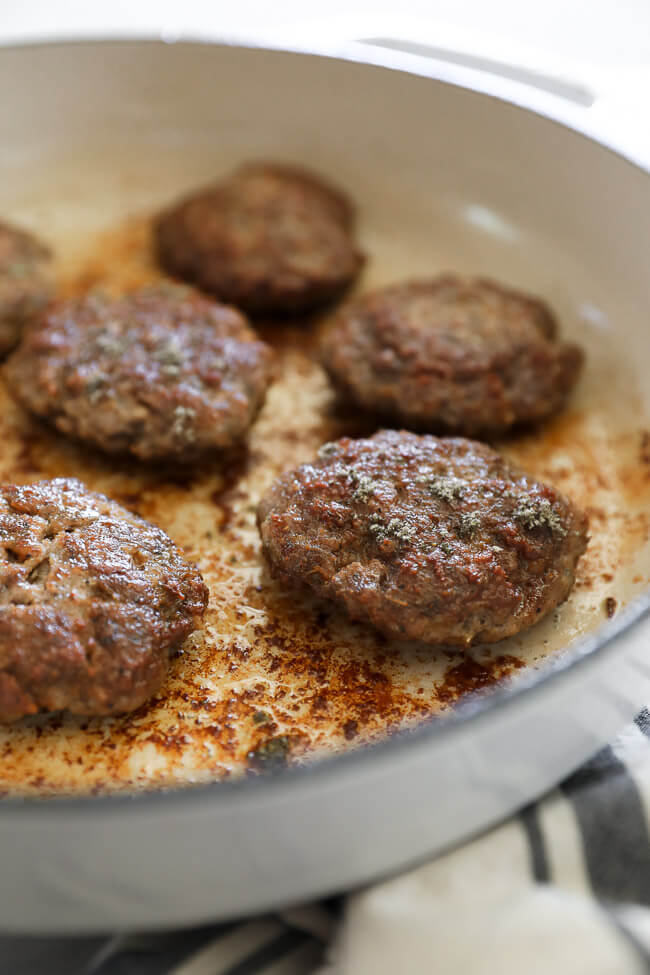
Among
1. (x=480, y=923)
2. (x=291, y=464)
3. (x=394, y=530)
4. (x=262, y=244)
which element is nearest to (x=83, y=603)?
(x=394, y=530)

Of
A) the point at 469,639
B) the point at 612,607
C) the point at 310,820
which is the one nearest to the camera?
the point at 310,820

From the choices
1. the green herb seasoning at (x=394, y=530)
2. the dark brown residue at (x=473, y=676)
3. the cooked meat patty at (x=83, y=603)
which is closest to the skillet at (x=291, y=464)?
the dark brown residue at (x=473, y=676)

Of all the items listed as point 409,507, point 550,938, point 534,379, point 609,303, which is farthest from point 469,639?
point 609,303

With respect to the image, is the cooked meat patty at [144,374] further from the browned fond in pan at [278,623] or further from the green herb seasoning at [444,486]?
the green herb seasoning at [444,486]

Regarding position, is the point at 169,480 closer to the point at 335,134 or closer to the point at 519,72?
the point at 335,134

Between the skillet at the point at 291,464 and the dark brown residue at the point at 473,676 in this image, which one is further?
the dark brown residue at the point at 473,676

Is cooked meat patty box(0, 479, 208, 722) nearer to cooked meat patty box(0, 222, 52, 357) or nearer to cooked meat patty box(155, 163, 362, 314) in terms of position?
cooked meat patty box(0, 222, 52, 357)
